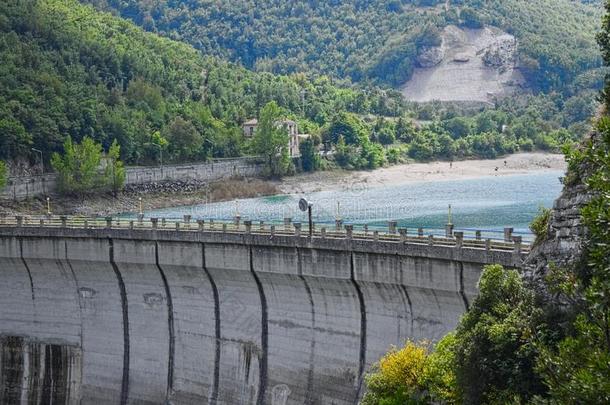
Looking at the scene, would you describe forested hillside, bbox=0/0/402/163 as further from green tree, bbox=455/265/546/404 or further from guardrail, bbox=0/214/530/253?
green tree, bbox=455/265/546/404

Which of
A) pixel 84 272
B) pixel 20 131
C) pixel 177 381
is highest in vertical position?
pixel 20 131

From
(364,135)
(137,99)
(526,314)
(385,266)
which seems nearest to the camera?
(526,314)

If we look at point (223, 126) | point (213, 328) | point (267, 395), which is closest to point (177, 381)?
point (213, 328)

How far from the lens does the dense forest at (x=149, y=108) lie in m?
127

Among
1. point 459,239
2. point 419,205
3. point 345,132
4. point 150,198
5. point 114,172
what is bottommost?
point 419,205

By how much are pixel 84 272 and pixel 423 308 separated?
21.2 m

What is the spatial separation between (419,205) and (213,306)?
65535 mm

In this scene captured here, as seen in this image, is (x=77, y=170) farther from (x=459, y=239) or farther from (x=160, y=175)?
(x=459, y=239)

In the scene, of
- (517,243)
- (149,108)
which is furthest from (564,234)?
(149,108)

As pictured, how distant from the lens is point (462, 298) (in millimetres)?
36312

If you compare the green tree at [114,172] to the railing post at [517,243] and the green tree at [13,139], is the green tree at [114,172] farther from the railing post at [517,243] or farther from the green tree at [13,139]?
the railing post at [517,243]

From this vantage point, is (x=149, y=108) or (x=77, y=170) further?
(x=149, y=108)

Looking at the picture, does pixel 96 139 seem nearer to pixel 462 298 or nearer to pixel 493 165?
pixel 493 165

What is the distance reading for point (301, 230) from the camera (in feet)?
145
